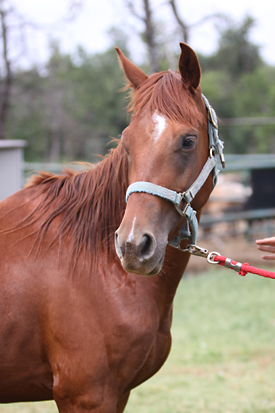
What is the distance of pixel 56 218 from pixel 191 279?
610 cm

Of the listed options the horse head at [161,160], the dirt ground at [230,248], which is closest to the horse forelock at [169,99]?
the horse head at [161,160]

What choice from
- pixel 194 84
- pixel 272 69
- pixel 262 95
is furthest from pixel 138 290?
pixel 272 69

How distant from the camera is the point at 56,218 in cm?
210

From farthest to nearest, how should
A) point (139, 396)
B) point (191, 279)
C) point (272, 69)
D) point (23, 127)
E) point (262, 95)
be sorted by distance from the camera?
point (272, 69) < point (262, 95) < point (23, 127) < point (191, 279) < point (139, 396)

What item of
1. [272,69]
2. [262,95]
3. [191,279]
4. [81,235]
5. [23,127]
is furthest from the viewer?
[272,69]

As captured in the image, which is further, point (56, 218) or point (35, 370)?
point (56, 218)

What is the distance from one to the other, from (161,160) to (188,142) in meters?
0.18

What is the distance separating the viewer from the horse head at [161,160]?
5.17 ft

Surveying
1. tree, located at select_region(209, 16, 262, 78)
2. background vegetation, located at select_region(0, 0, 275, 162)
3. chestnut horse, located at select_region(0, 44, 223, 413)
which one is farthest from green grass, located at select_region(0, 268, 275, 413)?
tree, located at select_region(209, 16, 262, 78)

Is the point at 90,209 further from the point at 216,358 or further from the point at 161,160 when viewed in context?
the point at 216,358

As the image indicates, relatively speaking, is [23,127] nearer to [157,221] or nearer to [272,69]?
[157,221]

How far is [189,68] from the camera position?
73.5 inches

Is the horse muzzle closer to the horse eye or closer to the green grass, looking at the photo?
the horse eye

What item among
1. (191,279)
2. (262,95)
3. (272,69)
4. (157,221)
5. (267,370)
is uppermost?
(272,69)
